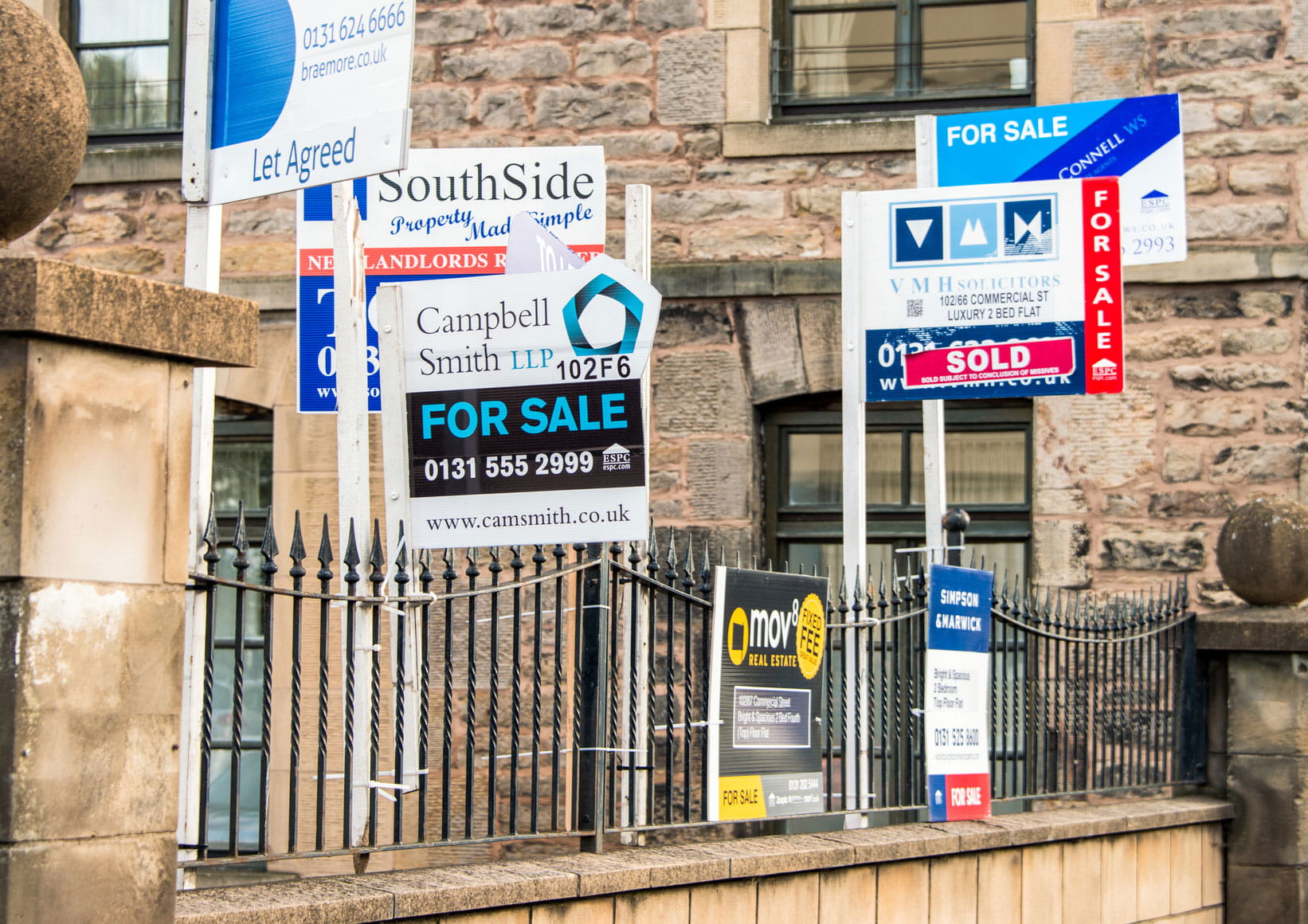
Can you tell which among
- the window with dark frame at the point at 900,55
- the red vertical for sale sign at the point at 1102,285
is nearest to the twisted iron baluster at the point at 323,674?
the red vertical for sale sign at the point at 1102,285

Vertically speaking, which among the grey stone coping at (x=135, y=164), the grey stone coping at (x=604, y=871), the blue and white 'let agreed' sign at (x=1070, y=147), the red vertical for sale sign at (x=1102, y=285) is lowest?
the grey stone coping at (x=604, y=871)

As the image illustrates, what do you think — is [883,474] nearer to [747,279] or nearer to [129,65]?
[747,279]

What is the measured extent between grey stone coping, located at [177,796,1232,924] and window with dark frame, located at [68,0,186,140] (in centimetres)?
652

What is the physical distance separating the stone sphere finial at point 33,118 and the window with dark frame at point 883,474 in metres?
6.82

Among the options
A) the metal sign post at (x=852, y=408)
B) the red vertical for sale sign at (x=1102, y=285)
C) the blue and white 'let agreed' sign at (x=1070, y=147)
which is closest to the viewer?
the red vertical for sale sign at (x=1102, y=285)

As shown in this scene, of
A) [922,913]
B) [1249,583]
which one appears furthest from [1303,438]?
[922,913]

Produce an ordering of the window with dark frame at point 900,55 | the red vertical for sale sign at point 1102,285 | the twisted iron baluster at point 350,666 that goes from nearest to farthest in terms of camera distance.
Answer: the twisted iron baluster at point 350,666 < the red vertical for sale sign at point 1102,285 < the window with dark frame at point 900,55

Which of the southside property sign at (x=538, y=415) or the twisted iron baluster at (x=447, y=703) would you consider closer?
the twisted iron baluster at (x=447, y=703)

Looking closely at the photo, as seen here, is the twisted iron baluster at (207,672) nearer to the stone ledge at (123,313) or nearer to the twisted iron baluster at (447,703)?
the stone ledge at (123,313)

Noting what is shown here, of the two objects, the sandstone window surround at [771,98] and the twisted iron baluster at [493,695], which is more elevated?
the sandstone window surround at [771,98]

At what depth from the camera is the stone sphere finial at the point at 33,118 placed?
3496 millimetres

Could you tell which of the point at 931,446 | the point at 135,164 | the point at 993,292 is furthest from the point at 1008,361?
the point at 135,164

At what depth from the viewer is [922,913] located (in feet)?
22.0

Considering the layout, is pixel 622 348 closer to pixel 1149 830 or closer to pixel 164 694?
pixel 164 694
